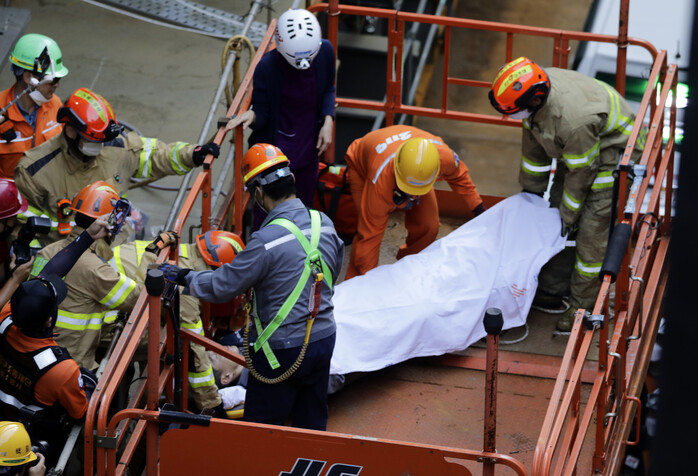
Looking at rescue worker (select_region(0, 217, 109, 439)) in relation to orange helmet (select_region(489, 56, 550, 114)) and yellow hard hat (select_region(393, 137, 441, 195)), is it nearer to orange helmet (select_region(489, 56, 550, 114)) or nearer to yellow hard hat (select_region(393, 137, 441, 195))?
yellow hard hat (select_region(393, 137, 441, 195))

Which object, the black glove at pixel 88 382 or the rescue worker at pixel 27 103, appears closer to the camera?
the black glove at pixel 88 382

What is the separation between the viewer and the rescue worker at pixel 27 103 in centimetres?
605

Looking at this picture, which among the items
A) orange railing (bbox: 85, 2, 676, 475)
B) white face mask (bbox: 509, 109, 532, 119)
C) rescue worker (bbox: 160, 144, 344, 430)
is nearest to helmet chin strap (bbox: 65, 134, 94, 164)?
orange railing (bbox: 85, 2, 676, 475)

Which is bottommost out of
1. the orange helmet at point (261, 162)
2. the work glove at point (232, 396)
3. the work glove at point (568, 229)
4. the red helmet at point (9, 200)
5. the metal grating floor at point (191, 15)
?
the work glove at point (232, 396)

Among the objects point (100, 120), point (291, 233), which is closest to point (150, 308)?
point (291, 233)

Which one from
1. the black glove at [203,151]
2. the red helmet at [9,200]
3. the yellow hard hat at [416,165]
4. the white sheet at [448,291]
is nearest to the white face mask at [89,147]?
the red helmet at [9,200]

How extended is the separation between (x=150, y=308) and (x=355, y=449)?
1.05 m

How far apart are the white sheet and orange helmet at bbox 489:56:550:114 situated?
30.3 inches

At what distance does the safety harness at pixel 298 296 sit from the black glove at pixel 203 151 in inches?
42.6

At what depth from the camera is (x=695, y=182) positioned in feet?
2.50

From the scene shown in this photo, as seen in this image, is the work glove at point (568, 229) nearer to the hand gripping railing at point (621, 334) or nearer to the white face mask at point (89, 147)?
the hand gripping railing at point (621, 334)

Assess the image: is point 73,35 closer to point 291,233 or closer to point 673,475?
point 291,233

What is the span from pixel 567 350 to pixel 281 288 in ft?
4.53

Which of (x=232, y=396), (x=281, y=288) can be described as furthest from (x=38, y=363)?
(x=232, y=396)
